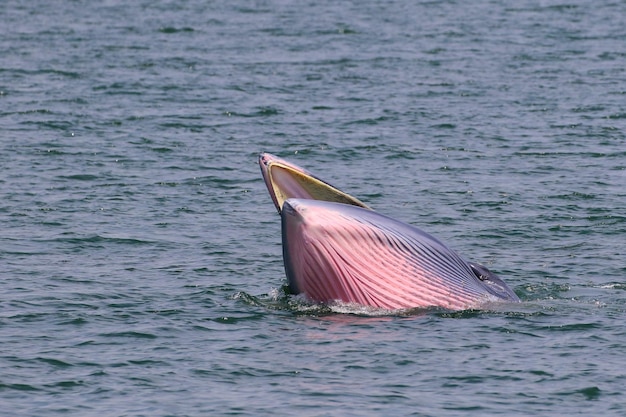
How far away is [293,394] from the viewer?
19.0 meters

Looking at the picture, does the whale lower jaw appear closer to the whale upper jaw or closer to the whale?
the whale

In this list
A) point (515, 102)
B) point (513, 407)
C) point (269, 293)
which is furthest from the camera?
point (515, 102)

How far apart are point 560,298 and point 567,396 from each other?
18.2 feet

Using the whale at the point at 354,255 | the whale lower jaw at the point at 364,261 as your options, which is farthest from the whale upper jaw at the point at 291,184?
the whale lower jaw at the point at 364,261

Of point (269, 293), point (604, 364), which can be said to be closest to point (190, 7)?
point (269, 293)

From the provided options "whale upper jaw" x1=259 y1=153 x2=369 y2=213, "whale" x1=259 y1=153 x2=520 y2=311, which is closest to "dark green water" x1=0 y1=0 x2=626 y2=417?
"whale" x1=259 y1=153 x2=520 y2=311

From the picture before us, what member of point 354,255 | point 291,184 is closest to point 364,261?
point 354,255

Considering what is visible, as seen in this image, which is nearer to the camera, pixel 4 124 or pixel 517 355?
pixel 517 355

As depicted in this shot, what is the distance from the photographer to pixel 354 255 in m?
21.0

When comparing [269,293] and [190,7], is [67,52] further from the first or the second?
[269,293]

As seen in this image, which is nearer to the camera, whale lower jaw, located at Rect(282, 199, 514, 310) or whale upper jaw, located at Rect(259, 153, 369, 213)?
whale lower jaw, located at Rect(282, 199, 514, 310)

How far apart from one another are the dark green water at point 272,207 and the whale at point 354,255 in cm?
44

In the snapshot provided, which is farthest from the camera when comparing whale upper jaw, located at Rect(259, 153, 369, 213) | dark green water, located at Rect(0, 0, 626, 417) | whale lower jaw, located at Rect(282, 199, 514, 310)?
whale upper jaw, located at Rect(259, 153, 369, 213)

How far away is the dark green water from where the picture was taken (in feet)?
65.0
